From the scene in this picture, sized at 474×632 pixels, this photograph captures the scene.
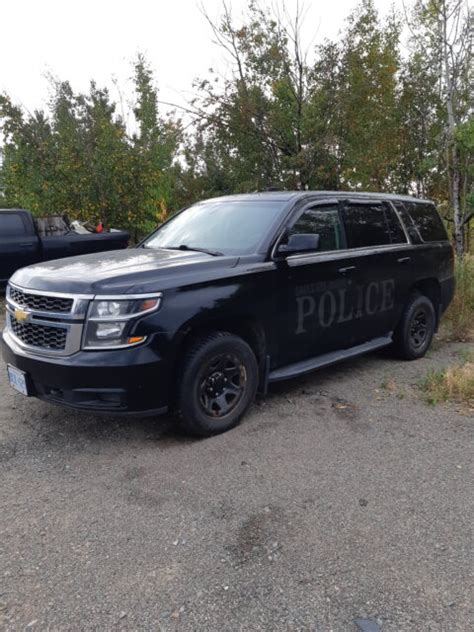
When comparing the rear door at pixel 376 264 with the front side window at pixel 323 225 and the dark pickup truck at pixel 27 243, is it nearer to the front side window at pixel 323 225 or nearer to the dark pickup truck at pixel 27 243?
the front side window at pixel 323 225

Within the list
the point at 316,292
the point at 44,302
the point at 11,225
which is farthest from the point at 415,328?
the point at 11,225

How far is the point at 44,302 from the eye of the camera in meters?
3.35

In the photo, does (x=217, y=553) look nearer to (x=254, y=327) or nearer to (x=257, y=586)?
(x=257, y=586)

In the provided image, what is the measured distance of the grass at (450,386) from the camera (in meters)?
4.38

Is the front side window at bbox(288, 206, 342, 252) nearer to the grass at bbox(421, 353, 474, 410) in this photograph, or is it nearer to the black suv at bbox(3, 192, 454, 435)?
the black suv at bbox(3, 192, 454, 435)

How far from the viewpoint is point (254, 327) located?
3859 millimetres

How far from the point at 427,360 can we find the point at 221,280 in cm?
317

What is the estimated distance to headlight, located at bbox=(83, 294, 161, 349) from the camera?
10.3 feet

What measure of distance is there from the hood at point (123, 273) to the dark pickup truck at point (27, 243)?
5.99 metres

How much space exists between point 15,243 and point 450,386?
8.09 m

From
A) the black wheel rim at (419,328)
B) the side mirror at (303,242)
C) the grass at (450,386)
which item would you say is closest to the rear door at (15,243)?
the side mirror at (303,242)

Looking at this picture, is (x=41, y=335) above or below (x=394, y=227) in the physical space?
below

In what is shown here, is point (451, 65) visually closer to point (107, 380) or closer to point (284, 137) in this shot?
point (284, 137)

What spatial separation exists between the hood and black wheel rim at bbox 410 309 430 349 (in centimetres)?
272
